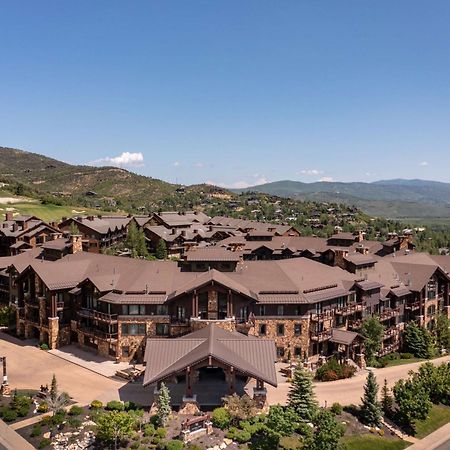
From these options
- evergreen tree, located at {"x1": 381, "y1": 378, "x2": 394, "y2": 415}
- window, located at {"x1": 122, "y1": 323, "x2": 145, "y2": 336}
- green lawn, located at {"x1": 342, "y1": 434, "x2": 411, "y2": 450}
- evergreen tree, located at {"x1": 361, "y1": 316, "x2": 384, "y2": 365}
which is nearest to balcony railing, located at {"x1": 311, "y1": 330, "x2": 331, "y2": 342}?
evergreen tree, located at {"x1": 361, "y1": 316, "x2": 384, "y2": 365}

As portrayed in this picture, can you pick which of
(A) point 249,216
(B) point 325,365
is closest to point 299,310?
(B) point 325,365

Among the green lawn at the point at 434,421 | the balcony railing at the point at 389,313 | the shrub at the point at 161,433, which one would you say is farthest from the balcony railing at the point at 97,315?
the balcony railing at the point at 389,313

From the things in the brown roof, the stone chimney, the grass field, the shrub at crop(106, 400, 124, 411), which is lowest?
the shrub at crop(106, 400, 124, 411)

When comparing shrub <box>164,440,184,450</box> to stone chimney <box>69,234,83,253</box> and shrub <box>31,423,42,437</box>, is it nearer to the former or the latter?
shrub <box>31,423,42,437</box>

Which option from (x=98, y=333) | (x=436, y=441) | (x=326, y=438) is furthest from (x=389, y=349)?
(x=98, y=333)

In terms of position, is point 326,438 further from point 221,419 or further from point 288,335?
point 288,335

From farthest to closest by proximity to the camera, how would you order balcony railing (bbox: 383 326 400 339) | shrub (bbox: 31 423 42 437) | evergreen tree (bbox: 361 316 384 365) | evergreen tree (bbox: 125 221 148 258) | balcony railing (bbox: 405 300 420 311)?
evergreen tree (bbox: 125 221 148 258) < balcony railing (bbox: 405 300 420 311) < balcony railing (bbox: 383 326 400 339) < evergreen tree (bbox: 361 316 384 365) < shrub (bbox: 31 423 42 437)

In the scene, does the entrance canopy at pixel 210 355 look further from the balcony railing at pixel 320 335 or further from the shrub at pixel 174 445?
the balcony railing at pixel 320 335
